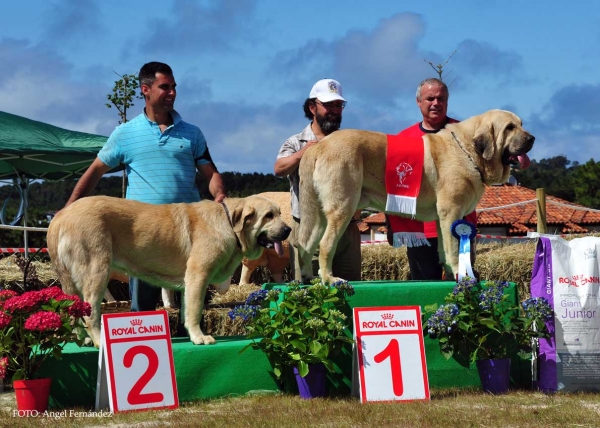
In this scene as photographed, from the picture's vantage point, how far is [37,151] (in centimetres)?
1262

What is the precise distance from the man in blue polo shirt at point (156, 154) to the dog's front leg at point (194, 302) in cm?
73

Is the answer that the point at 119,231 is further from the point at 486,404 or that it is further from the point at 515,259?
the point at 515,259

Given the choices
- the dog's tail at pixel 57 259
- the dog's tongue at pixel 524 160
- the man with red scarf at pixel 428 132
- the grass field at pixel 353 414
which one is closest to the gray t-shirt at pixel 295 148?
the man with red scarf at pixel 428 132

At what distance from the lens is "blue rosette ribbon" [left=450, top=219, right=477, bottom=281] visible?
5344 mm

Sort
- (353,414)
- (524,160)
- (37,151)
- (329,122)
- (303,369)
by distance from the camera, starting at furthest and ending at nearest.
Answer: (37,151) → (329,122) → (524,160) → (303,369) → (353,414)

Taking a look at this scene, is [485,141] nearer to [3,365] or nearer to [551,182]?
[3,365]

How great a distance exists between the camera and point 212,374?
514 centimetres

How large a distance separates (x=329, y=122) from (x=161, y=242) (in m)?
1.80

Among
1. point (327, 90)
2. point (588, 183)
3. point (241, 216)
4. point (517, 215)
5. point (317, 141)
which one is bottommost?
point (241, 216)

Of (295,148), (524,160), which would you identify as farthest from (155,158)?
(524,160)

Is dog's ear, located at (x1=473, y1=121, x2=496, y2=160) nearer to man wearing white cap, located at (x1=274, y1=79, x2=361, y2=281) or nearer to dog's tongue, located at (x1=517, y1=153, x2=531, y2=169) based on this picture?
dog's tongue, located at (x1=517, y1=153, x2=531, y2=169)

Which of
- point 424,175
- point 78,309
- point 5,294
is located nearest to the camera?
point 78,309

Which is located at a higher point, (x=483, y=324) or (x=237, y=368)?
(x=483, y=324)

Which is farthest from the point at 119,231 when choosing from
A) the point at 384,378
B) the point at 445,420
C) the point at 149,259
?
the point at 445,420
